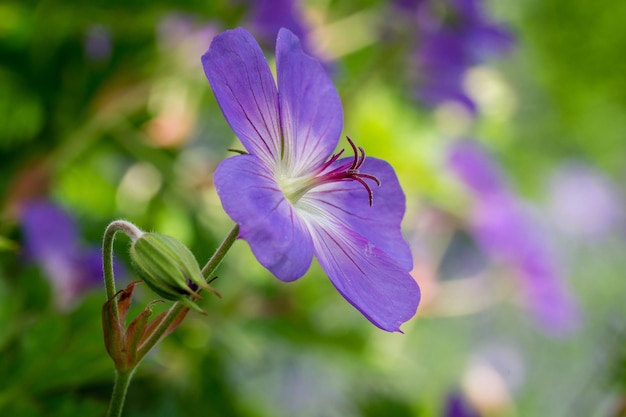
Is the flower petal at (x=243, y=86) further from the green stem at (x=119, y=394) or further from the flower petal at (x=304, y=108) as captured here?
the green stem at (x=119, y=394)

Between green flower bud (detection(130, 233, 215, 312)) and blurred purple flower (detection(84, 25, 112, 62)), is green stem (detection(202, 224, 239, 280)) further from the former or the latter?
blurred purple flower (detection(84, 25, 112, 62))

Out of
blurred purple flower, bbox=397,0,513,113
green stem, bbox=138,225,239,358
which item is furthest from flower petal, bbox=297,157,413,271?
blurred purple flower, bbox=397,0,513,113

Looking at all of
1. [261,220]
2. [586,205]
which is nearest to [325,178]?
[261,220]

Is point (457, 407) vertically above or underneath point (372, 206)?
underneath

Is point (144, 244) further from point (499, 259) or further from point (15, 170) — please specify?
point (499, 259)

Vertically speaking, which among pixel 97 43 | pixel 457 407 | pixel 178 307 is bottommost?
pixel 457 407

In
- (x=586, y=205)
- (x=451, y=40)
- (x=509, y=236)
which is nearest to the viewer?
(x=451, y=40)

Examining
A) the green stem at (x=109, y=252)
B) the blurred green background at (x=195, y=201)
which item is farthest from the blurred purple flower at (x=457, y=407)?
the green stem at (x=109, y=252)

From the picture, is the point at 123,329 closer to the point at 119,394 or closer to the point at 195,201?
the point at 119,394
